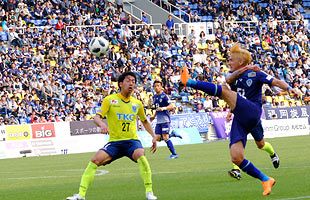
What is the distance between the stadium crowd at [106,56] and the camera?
41188 mm

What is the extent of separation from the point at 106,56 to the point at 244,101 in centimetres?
3268

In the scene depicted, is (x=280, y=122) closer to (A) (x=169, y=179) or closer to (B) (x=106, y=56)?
(B) (x=106, y=56)

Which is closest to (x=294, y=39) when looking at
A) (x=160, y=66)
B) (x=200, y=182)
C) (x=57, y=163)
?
(x=160, y=66)

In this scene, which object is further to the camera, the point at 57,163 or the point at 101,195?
the point at 57,163

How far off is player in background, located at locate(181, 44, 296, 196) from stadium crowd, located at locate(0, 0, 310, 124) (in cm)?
2414

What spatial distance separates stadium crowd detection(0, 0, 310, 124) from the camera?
41.2 meters

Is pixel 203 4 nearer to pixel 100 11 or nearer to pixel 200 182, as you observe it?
pixel 100 11

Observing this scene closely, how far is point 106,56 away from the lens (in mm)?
46875

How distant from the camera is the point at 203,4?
5828cm

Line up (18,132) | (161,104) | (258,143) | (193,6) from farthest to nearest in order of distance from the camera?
(193,6), (18,132), (161,104), (258,143)

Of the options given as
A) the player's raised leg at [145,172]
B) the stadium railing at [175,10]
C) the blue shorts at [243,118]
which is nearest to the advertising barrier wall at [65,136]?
the stadium railing at [175,10]

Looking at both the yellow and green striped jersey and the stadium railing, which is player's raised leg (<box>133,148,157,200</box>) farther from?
the stadium railing

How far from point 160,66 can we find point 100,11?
197 inches

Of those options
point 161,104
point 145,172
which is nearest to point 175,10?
point 161,104
